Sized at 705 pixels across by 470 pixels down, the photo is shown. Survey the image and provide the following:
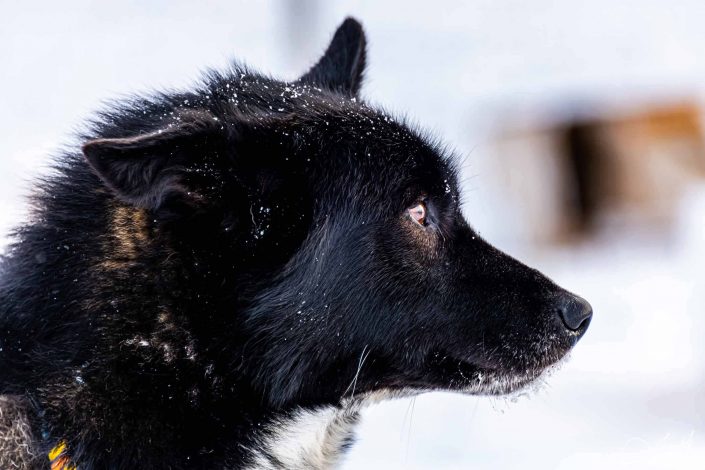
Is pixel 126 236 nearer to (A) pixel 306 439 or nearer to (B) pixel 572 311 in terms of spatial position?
(A) pixel 306 439

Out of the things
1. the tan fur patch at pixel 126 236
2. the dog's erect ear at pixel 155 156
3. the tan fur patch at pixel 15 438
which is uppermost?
the dog's erect ear at pixel 155 156

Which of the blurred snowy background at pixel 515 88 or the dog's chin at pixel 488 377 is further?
the blurred snowy background at pixel 515 88

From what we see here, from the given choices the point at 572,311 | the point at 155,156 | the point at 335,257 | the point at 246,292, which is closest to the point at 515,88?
the point at 572,311

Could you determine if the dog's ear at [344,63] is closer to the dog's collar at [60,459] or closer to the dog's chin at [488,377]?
the dog's chin at [488,377]

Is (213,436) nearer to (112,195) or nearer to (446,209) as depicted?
(112,195)

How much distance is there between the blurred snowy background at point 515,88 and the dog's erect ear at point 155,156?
234 inches

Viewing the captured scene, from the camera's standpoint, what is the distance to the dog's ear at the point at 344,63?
3.07 meters

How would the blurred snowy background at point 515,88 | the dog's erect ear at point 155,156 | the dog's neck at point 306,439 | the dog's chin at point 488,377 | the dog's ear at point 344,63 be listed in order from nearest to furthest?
the dog's erect ear at point 155,156
the dog's neck at point 306,439
the dog's chin at point 488,377
the dog's ear at point 344,63
the blurred snowy background at point 515,88

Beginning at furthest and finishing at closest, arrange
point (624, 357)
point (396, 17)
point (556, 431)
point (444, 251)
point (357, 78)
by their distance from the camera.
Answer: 1. point (396, 17)
2. point (624, 357)
3. point (556, 431)
4. point (357, 78)
5. point (444, 251)

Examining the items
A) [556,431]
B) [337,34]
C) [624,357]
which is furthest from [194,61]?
[337,34]

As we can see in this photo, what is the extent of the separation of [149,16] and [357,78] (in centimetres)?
769

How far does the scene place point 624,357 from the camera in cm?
709

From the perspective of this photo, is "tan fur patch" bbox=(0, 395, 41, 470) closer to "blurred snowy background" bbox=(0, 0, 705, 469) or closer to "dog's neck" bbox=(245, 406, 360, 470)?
"dog's neck" bbox=(245, 406, 360, 470)

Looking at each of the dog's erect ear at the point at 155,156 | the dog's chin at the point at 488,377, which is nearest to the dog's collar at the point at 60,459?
the dog's erect ear at the point at 155,156
